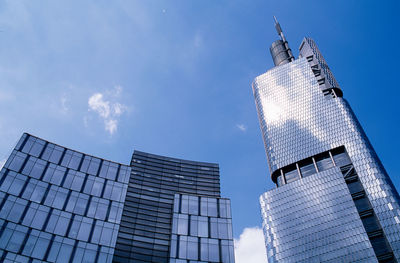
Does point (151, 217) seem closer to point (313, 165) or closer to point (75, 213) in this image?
point (75, 213)

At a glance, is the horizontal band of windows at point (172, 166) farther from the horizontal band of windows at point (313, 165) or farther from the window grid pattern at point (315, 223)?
the horizontal band of windows at point (313, 165)

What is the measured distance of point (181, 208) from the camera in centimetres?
6197

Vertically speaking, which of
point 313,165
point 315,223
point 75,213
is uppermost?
point 313,165

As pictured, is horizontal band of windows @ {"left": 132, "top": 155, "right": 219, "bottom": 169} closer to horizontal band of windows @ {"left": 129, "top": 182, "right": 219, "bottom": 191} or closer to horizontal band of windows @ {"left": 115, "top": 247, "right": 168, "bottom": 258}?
horizontal band of windows @ {"left": 129, "top": 182, "right": 219, "bottom": 191}

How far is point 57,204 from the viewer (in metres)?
56.7

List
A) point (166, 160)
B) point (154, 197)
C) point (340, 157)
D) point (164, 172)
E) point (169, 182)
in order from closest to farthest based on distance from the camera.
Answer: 1. point (154, 197)
2. point (169, 182)
3. point (164, 172)
4. point (166, 160)
5. point (340, 157)

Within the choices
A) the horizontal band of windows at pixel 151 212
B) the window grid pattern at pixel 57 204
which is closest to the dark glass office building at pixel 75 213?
the window grid pattern at pixel 57 204

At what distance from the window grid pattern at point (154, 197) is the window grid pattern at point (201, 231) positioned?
1005 centimetres

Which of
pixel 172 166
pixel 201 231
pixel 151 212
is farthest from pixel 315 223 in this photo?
Answer: pixel 201 231

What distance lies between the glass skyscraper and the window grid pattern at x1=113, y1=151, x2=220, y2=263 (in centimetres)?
3374

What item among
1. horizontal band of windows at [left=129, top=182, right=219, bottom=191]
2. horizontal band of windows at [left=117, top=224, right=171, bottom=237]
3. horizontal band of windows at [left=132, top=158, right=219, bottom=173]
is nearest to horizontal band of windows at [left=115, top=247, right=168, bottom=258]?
horizontal band of windows at [left=117, top=224, right=171, bottom=237]

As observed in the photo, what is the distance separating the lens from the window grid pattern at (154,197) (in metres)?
88.3

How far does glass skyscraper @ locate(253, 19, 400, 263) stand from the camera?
→ 11106 cm

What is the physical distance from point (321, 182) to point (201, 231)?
86778 mm
